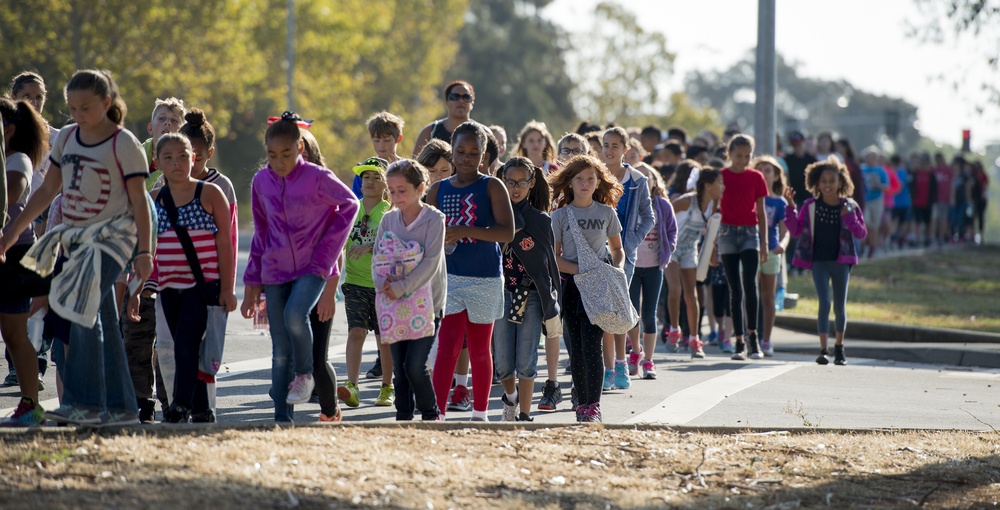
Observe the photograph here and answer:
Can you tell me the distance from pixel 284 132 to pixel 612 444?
7.63ft

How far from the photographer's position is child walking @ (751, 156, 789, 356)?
12.8 metres

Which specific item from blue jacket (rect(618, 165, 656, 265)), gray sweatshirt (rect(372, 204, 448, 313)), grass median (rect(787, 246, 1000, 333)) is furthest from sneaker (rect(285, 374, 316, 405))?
grass median (rect(787, 246, 1000, 333))

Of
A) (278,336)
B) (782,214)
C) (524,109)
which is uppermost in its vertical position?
(524,109)

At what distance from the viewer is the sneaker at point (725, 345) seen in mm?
13133

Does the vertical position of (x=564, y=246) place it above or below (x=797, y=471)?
above

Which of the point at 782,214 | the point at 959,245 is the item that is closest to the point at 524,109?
the point at 959,245

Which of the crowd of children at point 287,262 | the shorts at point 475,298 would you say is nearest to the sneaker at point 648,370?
the crowd of children at point 287,262

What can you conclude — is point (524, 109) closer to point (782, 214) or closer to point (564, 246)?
point (782, 214)

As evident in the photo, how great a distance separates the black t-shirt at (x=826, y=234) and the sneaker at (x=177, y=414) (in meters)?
6.91

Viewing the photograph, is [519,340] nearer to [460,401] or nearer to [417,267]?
[460,401]

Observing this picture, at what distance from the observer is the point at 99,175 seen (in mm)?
6367

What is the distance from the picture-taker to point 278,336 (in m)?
6.92

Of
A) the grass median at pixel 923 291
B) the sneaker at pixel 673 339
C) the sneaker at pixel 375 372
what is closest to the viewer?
the sneaker at pixel 375 372

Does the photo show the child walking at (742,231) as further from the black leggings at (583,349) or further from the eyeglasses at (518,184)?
the eyeglasses at (518,184)
